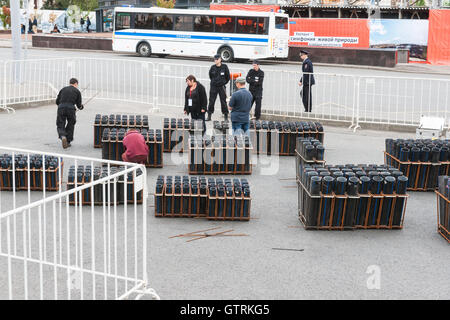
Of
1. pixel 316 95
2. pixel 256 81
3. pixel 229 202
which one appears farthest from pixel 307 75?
pixel 229 202

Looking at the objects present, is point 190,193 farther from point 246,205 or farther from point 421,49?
point 421,49

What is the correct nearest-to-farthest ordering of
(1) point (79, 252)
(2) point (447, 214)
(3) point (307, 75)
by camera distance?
(1) point (79, 252) < (2) point (447, 214) < (3) point (307, 75)

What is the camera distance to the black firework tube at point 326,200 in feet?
30.0

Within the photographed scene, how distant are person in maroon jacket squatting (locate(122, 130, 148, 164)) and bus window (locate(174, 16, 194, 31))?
1062 inches

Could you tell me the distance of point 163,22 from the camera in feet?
126

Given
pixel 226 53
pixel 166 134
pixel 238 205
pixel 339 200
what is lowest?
pixel 238 205

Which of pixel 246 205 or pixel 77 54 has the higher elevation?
pixel 77 54

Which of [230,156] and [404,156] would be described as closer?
[404,156]

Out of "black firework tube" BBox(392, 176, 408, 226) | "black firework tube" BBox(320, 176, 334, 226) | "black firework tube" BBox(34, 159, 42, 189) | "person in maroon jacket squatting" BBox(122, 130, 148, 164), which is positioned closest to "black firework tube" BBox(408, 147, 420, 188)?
"black firework tube" BBox(392, 176, 408, 226)

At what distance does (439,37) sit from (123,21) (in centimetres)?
1888

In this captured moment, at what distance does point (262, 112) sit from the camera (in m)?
18.6

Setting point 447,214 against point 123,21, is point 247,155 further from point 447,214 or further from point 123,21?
point 123,21
